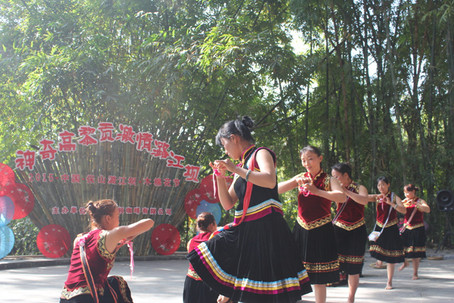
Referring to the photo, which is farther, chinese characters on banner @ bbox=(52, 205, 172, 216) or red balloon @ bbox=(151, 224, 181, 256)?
red balloon @ bbox=(151, 224, 181, 256)

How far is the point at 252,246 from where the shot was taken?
254 centimetres

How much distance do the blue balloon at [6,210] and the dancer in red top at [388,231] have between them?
5.42 metres

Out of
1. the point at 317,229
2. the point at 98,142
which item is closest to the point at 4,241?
the point at 98,142

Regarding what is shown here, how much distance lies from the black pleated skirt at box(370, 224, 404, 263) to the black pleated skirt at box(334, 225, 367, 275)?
1139 mm

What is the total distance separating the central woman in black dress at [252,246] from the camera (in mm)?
2480

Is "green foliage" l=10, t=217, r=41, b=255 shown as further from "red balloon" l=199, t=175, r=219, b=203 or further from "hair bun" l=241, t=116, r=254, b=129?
"hair bun" l=241, t=116, r=254, b=129

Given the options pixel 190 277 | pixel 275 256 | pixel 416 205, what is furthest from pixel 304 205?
pixel 416 205

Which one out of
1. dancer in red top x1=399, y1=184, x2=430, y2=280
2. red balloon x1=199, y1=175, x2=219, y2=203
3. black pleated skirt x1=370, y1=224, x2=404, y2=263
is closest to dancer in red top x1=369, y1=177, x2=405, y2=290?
black pleated skirt x1=370, y1=224, x2=404, y2=263

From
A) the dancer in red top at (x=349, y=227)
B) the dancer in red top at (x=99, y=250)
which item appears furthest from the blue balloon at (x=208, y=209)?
the dancer in red top at (x=99, y=250)

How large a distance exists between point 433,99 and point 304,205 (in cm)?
686

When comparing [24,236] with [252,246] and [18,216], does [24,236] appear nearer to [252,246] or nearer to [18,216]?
[18,216]

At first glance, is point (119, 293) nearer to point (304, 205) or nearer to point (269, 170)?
point (269, 170)

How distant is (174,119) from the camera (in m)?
9.51

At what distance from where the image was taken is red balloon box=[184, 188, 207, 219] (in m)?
9.24
